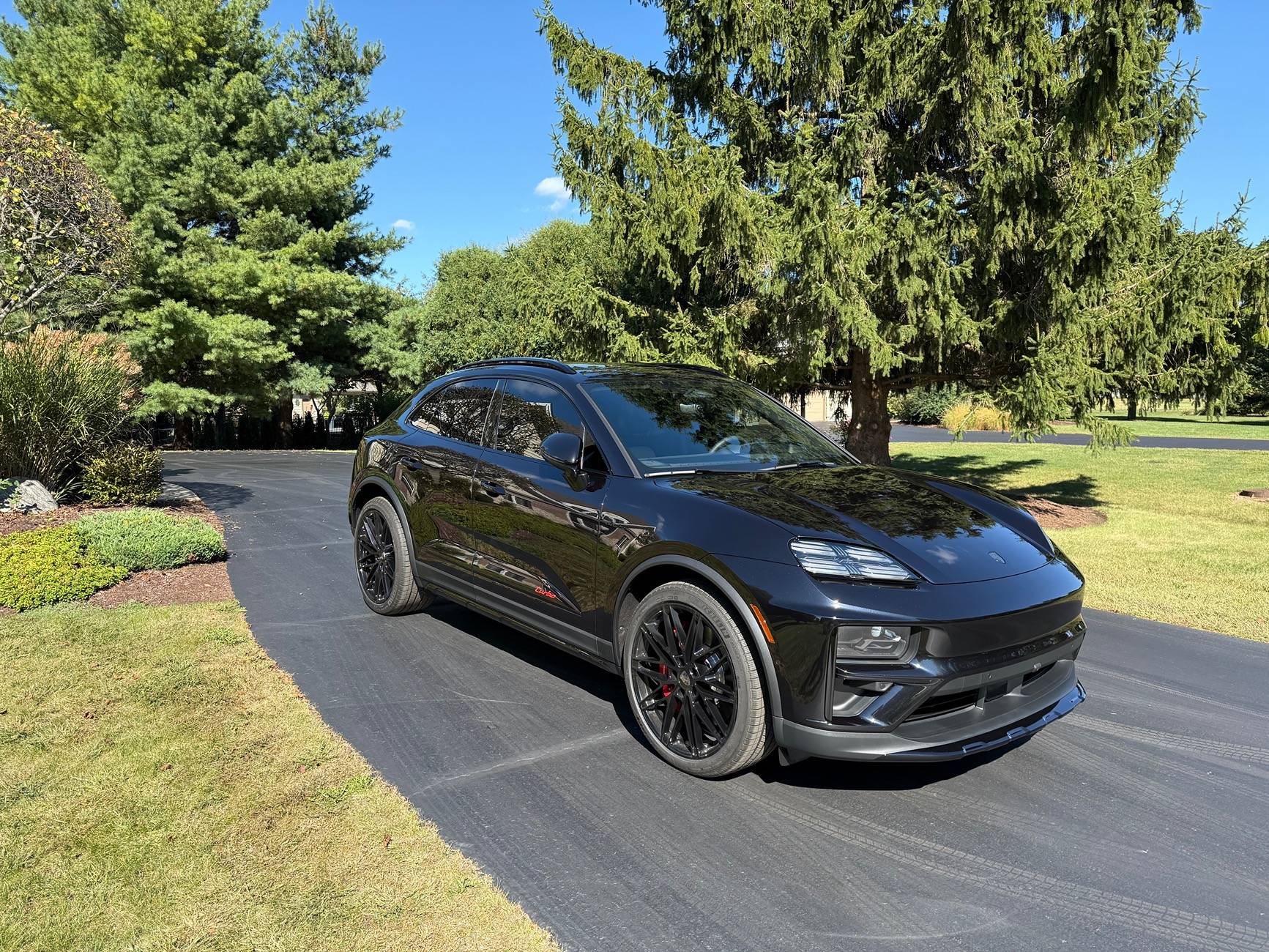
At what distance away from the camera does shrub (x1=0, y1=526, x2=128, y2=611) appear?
18.4ft

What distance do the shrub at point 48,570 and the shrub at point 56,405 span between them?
2.23 metres

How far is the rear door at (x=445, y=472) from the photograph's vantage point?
4.71 meters

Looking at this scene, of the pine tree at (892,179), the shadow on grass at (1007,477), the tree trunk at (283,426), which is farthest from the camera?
the tree trunk at (283,426)

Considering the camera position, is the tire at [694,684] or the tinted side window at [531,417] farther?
the tinted side window at [531,417]

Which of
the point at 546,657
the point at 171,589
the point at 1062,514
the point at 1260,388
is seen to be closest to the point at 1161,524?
the point at 1062,514

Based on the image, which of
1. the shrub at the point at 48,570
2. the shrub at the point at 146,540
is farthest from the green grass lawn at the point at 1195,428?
the shrub at the point at 48,570

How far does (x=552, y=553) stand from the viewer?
3.99 m

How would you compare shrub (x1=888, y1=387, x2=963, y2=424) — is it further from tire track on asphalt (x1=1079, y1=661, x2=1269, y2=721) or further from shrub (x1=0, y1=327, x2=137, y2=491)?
tire track on asphalt (x1=1079, y1=661, x2=1269, y2=721)

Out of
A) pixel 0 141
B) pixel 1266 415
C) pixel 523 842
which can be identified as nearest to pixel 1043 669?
pixel 523 842

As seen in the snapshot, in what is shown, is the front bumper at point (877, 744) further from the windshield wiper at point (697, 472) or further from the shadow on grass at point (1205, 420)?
the shadow on grass at point (1205, 420)

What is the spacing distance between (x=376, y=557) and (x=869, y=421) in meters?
9.81

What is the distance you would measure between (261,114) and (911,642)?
27.0 meters

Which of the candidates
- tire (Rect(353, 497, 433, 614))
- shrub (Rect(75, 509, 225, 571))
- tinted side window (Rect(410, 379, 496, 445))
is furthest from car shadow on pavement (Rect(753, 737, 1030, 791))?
shrub (Rect(75, 509, 225, 571))

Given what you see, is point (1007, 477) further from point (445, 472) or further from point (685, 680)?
point (685, 680)
